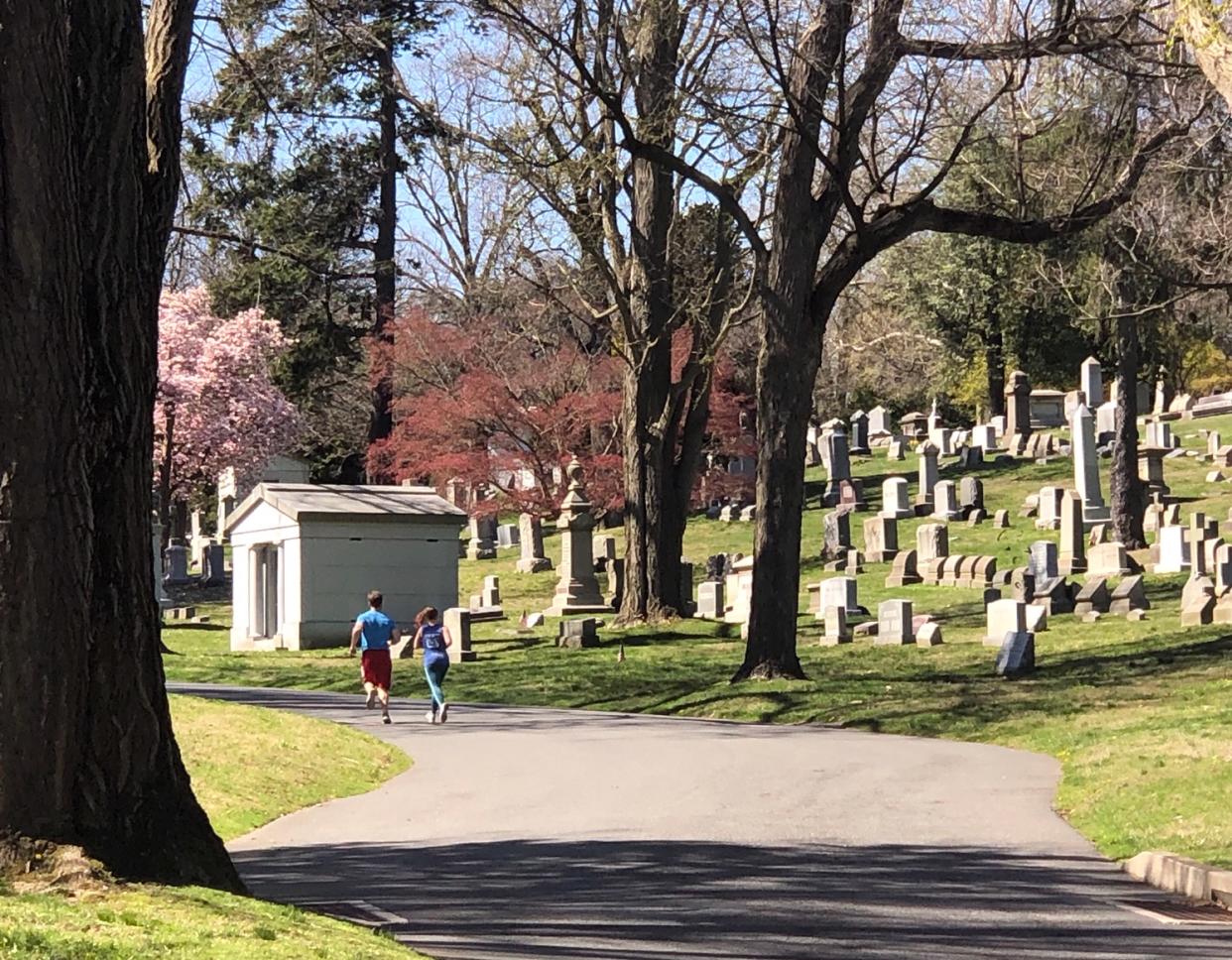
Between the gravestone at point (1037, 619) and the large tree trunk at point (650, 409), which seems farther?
the large tree trunk at point (650, 409)

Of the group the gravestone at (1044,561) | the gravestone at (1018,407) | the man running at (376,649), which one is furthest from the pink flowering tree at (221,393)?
the man running at (376,649)

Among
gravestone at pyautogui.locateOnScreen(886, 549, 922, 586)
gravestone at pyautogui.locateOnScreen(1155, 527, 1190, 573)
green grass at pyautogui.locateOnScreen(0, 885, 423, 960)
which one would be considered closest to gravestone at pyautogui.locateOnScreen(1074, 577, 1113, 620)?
gravestone at pyautogui.locateOnScreen(1155, 527, 1190, 573)

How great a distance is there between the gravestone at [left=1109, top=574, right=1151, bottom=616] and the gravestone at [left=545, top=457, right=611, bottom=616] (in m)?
10.7

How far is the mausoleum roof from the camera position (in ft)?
117

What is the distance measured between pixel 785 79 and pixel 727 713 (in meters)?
7.56

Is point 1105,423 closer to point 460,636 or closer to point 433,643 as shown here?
point 460,636

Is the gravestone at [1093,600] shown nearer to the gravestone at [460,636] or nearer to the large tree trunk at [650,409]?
the large tree trunk at [650,409]

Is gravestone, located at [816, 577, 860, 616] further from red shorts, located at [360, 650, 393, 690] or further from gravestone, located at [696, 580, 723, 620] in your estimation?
red shorts, located at [360, 650, 393, 690]

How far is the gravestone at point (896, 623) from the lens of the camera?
28078 mm

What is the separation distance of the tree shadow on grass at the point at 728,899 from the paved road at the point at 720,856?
24mm

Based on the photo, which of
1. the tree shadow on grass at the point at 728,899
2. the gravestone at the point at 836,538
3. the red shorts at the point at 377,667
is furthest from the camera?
the gravestone at the point at 836,538

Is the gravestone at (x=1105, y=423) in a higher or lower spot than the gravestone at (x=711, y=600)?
higher

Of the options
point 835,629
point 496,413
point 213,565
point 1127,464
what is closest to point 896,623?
point 835,629

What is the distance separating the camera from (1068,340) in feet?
207
